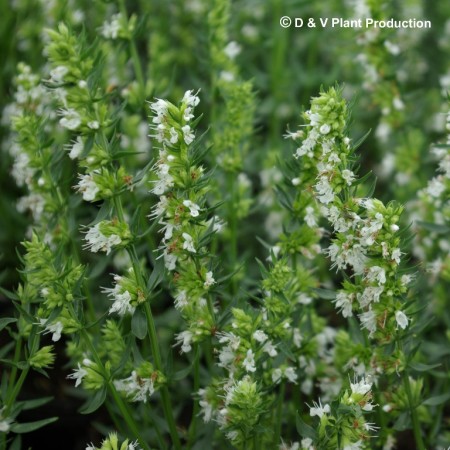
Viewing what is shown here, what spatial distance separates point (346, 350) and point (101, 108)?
1190 mm

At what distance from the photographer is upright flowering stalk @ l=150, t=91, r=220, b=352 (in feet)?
7.34

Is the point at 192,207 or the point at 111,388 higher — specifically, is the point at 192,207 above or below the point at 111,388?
above

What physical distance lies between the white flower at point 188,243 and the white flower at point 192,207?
2.8 inches

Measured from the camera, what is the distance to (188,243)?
227cm

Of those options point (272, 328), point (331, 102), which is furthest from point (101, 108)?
point (272, 328)

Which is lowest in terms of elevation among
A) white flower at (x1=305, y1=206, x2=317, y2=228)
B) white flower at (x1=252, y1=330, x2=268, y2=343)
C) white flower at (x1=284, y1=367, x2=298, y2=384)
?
white flower at (x1=284, y1=367, x2=298, y2=384)

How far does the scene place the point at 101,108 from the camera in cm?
240

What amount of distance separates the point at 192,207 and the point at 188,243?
11 centimetres

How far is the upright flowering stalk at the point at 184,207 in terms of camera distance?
7.34 feet

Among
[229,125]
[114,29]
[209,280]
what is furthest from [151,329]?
[114,29]

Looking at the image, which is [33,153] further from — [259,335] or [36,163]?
[259,335]
